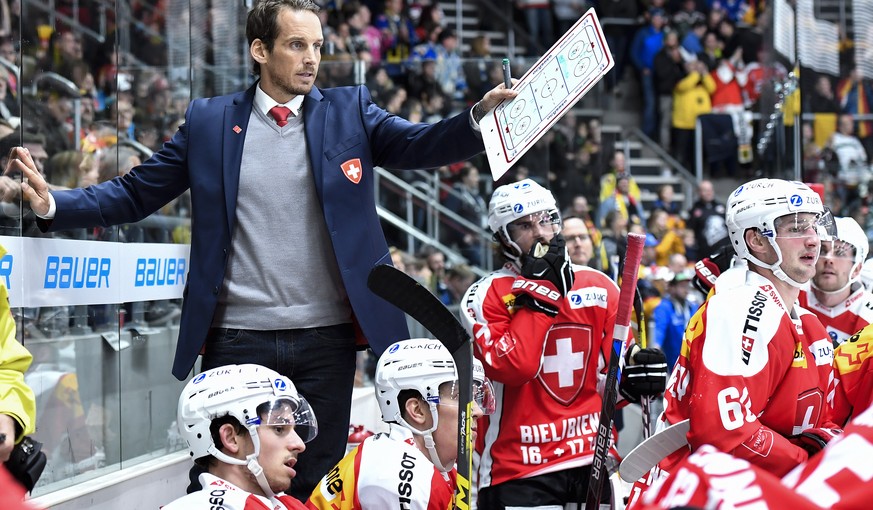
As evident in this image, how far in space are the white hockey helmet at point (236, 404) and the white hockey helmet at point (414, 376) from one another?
1.46ft

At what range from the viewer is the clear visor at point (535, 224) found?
169 inches

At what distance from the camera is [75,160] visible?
4.08m

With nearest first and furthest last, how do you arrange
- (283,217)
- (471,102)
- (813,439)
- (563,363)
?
(813,439), (283,217), (563,363), (471,102)

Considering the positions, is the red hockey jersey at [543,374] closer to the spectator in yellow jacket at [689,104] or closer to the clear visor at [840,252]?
the clear visor at [840,252]

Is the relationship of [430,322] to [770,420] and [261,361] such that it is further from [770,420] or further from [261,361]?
[770,420]

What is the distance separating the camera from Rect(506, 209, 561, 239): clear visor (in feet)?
14.1

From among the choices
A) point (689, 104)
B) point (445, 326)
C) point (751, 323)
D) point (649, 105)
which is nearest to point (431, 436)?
point (445, 326)

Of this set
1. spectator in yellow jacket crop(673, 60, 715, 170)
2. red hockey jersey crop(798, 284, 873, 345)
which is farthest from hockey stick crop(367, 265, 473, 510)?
spectator in yellow jacket crop(673, 60, 715, 170)

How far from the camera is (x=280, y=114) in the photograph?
3.34 meters

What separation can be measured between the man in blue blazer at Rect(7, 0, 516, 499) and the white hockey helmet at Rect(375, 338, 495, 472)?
0.08 meters

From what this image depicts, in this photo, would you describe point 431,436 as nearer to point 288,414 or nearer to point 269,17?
point 288,414

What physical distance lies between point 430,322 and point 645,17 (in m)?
11.1

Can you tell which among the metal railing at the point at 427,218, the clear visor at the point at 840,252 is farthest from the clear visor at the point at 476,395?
the metal railing at the point at 427,218

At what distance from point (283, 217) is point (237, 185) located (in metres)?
0.16
